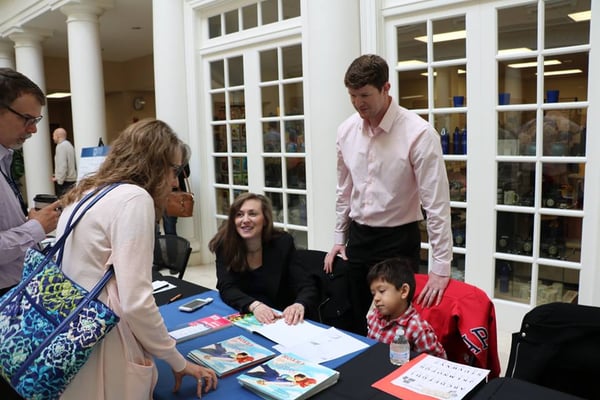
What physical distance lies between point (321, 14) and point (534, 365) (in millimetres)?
3110

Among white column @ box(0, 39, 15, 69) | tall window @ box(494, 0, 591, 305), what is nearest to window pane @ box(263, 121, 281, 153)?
tall window @ box(494, 0, 591, 305)

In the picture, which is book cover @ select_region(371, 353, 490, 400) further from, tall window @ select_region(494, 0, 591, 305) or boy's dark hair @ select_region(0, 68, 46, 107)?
tall window @ select_region(494, 0, 591, 305)

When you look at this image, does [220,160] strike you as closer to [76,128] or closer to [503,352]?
[76,128]

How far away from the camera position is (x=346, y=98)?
155 inches

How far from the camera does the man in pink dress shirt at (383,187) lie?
6.66 ft

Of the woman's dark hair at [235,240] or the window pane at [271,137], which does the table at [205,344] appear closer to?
the woman's dark hair at [235,240]

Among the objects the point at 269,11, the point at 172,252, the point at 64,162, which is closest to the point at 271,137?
the point at 269,11

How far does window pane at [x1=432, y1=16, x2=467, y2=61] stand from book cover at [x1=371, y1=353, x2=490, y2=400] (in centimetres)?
259

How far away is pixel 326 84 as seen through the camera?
156 inches

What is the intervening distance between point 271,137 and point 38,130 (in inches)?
203

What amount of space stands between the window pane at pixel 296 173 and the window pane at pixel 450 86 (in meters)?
1.48

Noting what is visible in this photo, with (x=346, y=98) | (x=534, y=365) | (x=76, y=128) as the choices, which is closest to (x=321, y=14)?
(x=346, y=98)

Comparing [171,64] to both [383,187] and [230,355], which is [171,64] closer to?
[383,187]

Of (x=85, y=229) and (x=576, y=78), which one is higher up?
(x=576, y=78)
